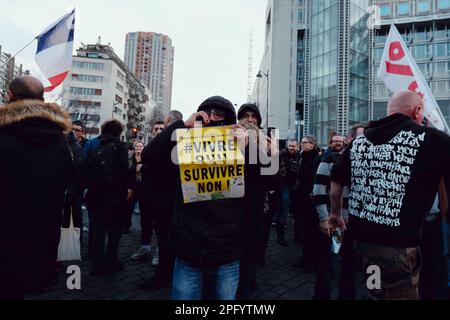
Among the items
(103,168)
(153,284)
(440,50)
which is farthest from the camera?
(440,50)

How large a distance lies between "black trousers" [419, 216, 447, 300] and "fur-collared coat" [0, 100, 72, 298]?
12.8 feet

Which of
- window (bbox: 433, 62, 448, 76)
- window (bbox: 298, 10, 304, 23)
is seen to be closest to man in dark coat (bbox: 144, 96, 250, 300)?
window (bbox: 433, 62, 448, 76)

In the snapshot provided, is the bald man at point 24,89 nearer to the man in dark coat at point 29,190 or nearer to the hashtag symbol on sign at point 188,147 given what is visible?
the man in dark coat at point 29,190

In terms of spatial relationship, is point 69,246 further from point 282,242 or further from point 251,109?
point 282,242

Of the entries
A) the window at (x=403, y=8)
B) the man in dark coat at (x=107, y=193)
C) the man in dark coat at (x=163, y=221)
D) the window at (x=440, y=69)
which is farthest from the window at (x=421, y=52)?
the man in dark coat at (x=107, y=193)

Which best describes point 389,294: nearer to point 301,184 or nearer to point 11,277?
point 11,277

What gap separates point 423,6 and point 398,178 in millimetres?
61048

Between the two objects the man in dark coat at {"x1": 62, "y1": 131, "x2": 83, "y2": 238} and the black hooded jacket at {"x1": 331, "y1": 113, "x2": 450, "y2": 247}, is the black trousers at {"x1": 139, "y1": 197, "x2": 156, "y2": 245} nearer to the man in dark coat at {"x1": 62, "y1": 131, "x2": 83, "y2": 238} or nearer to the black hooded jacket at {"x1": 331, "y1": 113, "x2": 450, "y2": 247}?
the man in dark coat at {"x1": 62, "y1": 131, "x2": 83, "y2": 238}

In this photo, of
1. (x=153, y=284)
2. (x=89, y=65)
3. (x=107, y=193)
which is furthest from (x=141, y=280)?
(x=89, y=65)

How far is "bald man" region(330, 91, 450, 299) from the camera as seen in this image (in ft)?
7.25

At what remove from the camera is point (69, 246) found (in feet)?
12.5

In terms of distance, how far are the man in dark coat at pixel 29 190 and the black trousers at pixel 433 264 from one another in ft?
12.8

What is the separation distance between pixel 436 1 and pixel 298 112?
2720 centimetres
